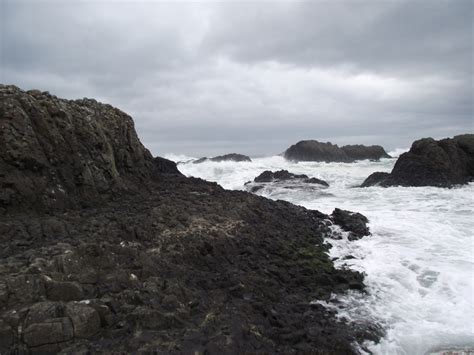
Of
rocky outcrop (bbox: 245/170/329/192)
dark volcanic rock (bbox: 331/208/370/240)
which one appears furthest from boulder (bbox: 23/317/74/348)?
rocky outcrop (bbox: 245/170/329/192)

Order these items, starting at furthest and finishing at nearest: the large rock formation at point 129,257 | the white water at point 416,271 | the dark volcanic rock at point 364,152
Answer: the dark volcanic rock at point 364,152, the white water at point 416,271, the large rock formation at point 129,257

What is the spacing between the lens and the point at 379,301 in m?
7.17

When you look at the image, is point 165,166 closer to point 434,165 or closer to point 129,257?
point 129,257

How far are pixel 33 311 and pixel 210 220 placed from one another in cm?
495

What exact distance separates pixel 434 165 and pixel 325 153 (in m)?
32.6

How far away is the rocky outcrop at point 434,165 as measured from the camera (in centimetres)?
2208

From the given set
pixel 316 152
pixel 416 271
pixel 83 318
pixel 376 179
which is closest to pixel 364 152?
pixel 316 152

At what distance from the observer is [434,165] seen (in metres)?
22.9

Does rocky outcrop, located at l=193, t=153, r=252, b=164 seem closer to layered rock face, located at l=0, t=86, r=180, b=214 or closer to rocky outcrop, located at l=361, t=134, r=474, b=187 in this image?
rocky outcrop, located at l=361, t=134, r=474, b=187

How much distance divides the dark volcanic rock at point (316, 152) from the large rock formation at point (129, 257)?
44228 millimetres

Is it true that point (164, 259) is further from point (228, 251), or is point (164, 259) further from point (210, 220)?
point (210, 220)

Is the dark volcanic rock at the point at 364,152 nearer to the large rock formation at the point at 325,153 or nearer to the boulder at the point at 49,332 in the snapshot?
the large rock formation at the point at 325,153

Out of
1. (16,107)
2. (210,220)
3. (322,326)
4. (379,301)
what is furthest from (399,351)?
(16,107)

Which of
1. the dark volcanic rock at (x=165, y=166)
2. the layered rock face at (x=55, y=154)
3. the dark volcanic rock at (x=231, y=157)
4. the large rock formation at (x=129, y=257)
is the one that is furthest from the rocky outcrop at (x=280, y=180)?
the dark volcanic rock at (x=231, y=157)
